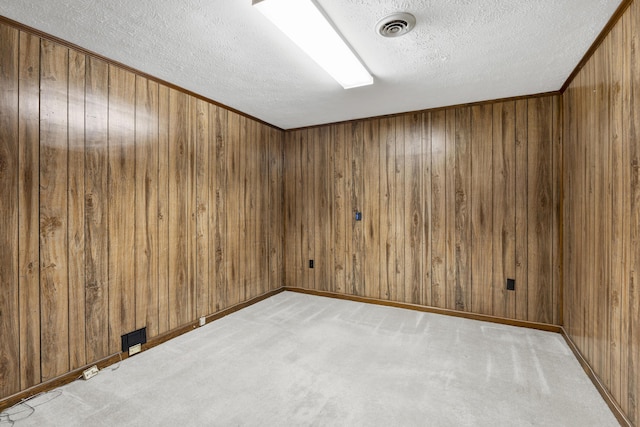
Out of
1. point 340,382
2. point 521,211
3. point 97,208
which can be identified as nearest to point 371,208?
point 521,211

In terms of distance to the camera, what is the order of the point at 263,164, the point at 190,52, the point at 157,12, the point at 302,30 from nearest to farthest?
the point at 157,12, the point at 302,30, the point at 190,52, the point at 263,164

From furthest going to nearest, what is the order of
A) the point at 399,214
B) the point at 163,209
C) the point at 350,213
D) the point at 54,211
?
the point at 350,213, the point at 399,214, the point at 163,209, the point at 54,211

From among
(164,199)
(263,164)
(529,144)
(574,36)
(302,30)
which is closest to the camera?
(302,30)

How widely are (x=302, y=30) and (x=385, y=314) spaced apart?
2960 millimetres

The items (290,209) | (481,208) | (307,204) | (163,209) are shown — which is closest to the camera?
(163,209)

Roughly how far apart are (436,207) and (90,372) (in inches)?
139

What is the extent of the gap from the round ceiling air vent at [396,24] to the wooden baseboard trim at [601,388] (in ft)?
8.37

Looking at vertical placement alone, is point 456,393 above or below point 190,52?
below

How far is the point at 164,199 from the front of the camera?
2730mm

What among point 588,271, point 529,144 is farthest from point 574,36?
point 588,271

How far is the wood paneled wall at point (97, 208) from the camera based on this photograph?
1.85 metres

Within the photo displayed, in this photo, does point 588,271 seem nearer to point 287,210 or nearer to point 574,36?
point 574,36

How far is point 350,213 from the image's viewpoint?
13.1 ft

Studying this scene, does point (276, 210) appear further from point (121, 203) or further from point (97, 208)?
point (97, 208)
